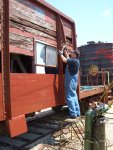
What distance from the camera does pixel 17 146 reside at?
20.0 feet

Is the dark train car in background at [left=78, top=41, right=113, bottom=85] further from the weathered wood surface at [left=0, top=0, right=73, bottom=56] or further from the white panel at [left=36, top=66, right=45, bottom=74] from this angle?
the white panel at [left=36, top=66, right=45, bottom=74]

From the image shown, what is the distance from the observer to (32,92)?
17.4 feet

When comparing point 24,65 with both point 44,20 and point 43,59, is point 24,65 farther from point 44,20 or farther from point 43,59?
point 44,20

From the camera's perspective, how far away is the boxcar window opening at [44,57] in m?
5.77

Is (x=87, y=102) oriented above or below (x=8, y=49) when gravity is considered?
below

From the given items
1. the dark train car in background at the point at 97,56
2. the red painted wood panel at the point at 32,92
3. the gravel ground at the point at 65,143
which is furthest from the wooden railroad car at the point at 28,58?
the dark train car in background at the point at 97,56

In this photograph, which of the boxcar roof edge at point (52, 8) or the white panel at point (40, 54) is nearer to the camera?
the white panel at point (40, 54)

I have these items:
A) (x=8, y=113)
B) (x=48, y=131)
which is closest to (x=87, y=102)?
(x=48, y=131)

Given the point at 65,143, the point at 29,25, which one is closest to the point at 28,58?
the point at 29,25

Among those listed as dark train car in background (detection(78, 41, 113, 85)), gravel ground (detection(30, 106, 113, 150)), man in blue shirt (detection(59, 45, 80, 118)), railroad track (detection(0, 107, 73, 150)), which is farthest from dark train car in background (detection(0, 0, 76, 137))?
dark train car in background (detection(78, 41, 113, 85))

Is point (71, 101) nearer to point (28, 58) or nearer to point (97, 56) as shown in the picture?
point (28, 58)

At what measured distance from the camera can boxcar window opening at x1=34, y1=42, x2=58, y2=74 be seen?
5773mm

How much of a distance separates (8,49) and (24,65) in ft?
5.50

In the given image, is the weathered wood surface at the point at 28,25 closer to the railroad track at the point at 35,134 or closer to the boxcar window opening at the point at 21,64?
the boxcar window opening at the point at 21,64
